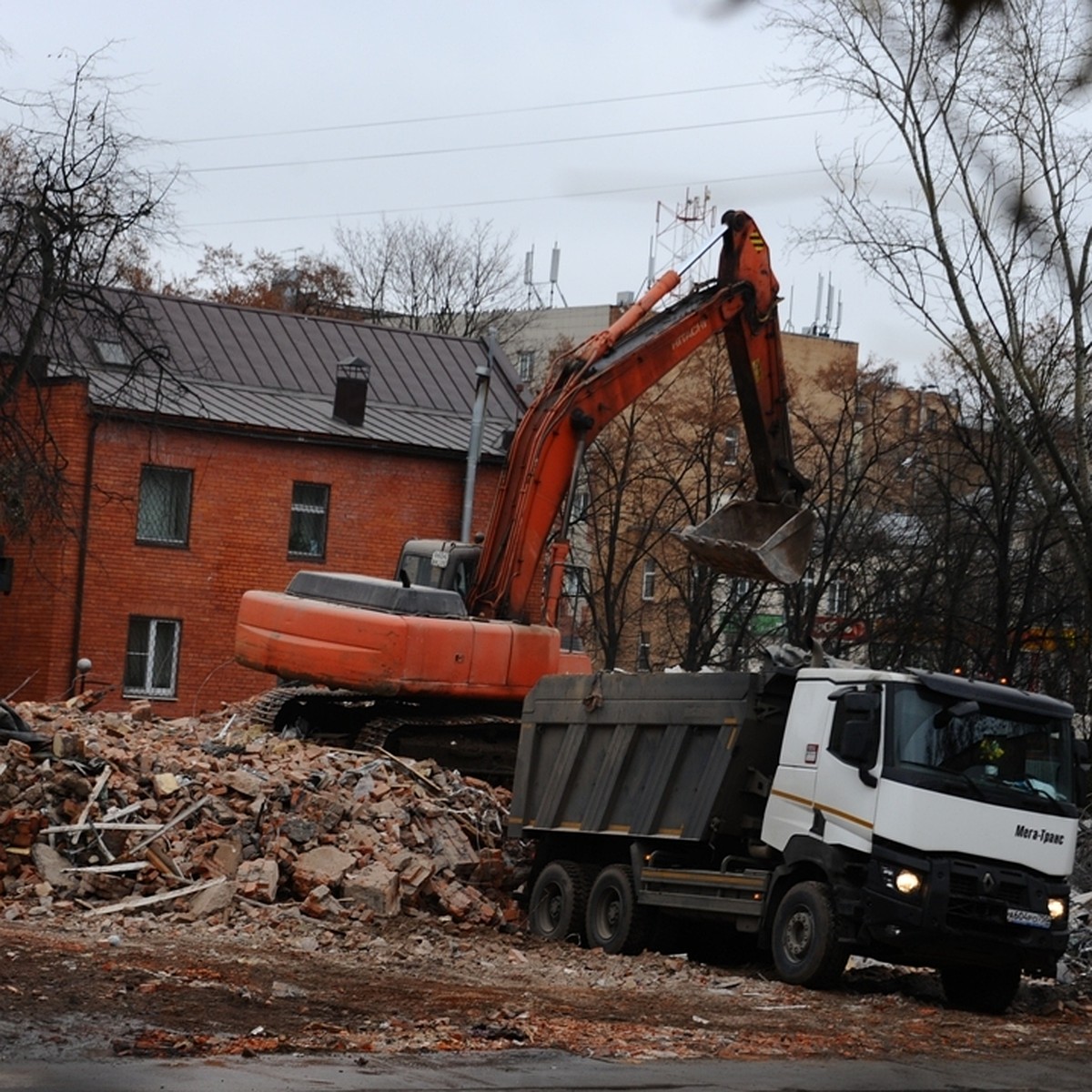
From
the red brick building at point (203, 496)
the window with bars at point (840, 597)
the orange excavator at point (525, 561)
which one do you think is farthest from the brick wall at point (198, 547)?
the orange excavator at point (525, 561)

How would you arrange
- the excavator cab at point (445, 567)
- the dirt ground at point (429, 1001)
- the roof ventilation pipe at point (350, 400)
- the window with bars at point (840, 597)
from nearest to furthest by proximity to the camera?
1. the dirt ground at point (429, 1001)
2. the excavator cab at point (445, 567)
3. the roof ventilation pipe at point (350, 400)
4. the window with bars at point (840, 597)

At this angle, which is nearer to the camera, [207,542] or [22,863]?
[22,863]

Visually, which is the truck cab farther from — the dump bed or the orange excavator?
the orange excavator

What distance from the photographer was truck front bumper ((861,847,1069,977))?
43.9 feet

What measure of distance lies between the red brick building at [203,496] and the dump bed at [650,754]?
17839 millimetres

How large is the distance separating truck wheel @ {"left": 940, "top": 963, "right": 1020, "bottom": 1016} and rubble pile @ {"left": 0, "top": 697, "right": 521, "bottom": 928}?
4490 millimetres

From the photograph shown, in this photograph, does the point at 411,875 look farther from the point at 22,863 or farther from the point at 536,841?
the point at 22,863

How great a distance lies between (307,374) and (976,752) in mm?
29115

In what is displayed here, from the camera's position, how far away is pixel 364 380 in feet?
131

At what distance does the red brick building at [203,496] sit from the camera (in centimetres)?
3634

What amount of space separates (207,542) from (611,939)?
2329cm

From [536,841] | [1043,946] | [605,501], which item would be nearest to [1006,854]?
[1043,946]

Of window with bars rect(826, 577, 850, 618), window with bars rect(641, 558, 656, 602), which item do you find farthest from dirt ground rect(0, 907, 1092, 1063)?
window with bars rect(641, 558, 656, 602)

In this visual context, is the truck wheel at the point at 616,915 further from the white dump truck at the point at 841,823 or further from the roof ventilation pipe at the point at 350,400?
the roof ventilation pipe at the point at 350,400
